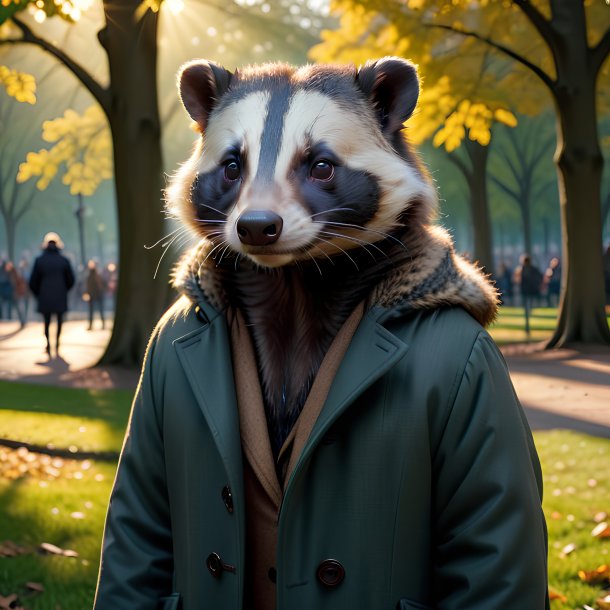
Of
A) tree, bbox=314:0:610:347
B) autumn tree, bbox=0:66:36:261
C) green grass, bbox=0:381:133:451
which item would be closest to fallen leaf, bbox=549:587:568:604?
green grass, bbox=0:381:133:451

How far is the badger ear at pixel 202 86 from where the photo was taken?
2.20 m

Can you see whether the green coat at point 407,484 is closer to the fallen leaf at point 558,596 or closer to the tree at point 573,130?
the fallen leaf at point 558,596

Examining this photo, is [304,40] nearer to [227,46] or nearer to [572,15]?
[227,46]

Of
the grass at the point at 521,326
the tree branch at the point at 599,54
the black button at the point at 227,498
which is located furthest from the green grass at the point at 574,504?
the tree branch at the point at 599,54

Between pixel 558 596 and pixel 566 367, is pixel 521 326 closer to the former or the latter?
pixel 566 367

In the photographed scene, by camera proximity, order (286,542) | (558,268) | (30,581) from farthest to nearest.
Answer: (558,268) < (30,581) < (286,542)

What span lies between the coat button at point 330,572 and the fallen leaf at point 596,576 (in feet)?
11.5

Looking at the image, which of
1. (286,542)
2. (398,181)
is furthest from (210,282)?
(286,542)

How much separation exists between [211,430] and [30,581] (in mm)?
3484

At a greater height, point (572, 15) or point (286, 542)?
point (572, 15)

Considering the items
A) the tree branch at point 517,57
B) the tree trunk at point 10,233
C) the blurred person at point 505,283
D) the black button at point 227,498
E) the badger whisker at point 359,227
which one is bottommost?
the blurred person at point 505,283

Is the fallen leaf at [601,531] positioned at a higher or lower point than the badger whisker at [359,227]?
lower

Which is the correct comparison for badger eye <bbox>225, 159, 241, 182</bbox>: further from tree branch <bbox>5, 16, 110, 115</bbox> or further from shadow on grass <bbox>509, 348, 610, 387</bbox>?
tree branch <bbox>5, 16, 110, 115</bbox>

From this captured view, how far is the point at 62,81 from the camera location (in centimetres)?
3197
